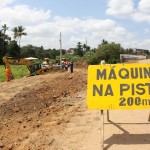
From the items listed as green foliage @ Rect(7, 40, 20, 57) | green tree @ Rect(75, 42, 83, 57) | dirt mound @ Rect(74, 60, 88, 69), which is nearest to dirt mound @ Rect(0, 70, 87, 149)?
dirt mound @ Rect(74, 60, 88, 69)

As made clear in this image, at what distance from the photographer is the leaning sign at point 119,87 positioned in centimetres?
792

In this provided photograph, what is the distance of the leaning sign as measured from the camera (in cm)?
792

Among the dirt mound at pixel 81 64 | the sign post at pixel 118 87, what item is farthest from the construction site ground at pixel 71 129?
the dirt mound at pixel 81 64

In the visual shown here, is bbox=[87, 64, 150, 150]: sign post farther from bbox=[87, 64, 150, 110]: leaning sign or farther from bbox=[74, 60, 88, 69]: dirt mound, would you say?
bbox=[74, 60, 88, 69]: dirt mound

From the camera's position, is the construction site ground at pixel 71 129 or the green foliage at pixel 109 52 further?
the green foliage at pixel 109 52

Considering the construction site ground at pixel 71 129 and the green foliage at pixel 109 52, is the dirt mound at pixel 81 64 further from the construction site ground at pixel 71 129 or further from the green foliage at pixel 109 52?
the construction site ground at pixel 71 129

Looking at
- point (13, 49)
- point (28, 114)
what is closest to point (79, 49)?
point (13, 49)

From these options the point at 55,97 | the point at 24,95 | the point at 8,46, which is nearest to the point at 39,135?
the point at 55,97

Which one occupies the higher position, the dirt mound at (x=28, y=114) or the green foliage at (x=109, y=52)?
the green foliage at (x=109, y=52)

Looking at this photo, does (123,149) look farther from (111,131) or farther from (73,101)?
(73,101)

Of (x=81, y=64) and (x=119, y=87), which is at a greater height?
(x=119, y=87)

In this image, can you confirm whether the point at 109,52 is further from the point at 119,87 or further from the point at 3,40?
the point at 119,87

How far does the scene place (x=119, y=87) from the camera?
8.09 metres

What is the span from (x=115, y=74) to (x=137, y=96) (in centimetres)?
69
